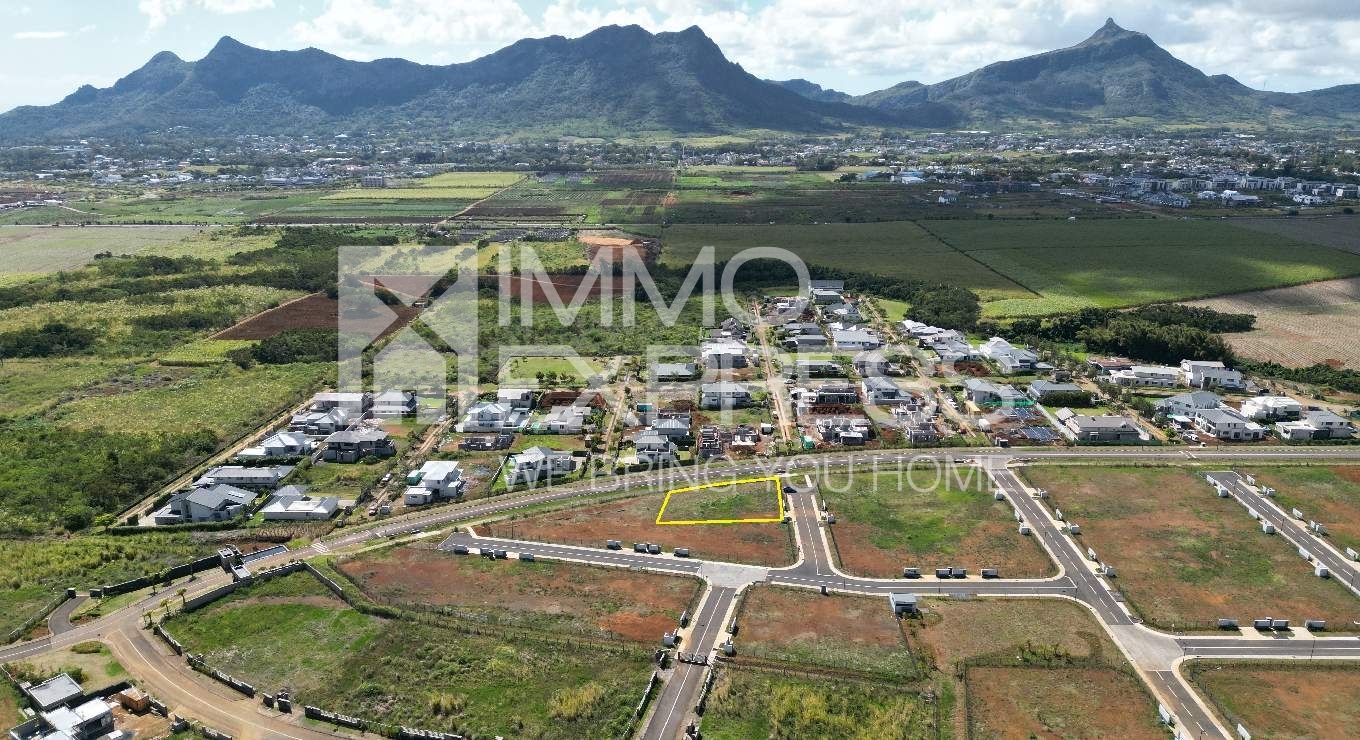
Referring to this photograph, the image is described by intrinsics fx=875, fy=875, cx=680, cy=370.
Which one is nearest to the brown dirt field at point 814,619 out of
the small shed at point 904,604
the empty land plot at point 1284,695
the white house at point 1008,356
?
the small shed at point 904,604

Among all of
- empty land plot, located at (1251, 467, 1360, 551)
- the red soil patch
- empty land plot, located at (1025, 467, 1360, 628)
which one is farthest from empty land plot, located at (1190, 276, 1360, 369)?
the red soil patch

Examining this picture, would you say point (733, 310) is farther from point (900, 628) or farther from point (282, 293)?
point (900, 628)

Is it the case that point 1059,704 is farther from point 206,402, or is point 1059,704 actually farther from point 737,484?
point 206,402

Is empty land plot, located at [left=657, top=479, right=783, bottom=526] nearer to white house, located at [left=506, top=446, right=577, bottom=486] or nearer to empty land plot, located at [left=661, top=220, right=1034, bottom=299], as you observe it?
white house, located at [left=506, top=446, right=577, bottom=486]

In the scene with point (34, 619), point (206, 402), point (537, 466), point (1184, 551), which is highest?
point (206, 402)

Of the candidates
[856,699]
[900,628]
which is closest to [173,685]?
[856,699]

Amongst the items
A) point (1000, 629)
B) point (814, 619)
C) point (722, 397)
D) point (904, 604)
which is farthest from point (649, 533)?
Answer: point (722, 397)
